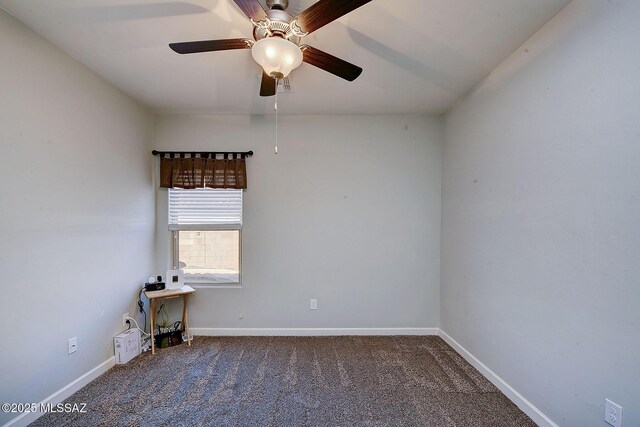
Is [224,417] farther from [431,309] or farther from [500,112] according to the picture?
[500,112]

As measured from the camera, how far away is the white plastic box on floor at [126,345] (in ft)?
8.50

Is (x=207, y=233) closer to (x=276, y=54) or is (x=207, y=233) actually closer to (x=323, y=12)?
(x=276, y=54)

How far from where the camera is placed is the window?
3.30 m

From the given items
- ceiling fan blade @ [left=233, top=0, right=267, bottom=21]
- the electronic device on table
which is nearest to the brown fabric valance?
the electronic device on table

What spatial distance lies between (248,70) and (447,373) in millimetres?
3180

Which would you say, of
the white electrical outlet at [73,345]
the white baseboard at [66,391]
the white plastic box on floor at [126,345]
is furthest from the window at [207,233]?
the white electrical outlet at [73,345]

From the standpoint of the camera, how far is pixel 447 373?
8.11 feet

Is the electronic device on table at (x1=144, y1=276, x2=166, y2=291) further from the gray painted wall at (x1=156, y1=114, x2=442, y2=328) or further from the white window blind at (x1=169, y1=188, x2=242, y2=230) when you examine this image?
the white window blind at (x1=169, y1=188, x2=242, y2=230)

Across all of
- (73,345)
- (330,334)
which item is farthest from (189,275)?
(330,334)

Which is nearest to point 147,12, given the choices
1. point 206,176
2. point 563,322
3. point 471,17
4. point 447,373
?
point 206,176

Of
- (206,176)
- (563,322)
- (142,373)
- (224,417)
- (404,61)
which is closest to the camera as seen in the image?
(563,322)

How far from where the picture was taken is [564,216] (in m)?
1.67

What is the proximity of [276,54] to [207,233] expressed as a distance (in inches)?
97.6

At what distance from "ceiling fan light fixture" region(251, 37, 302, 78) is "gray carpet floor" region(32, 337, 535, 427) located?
2285 mm
